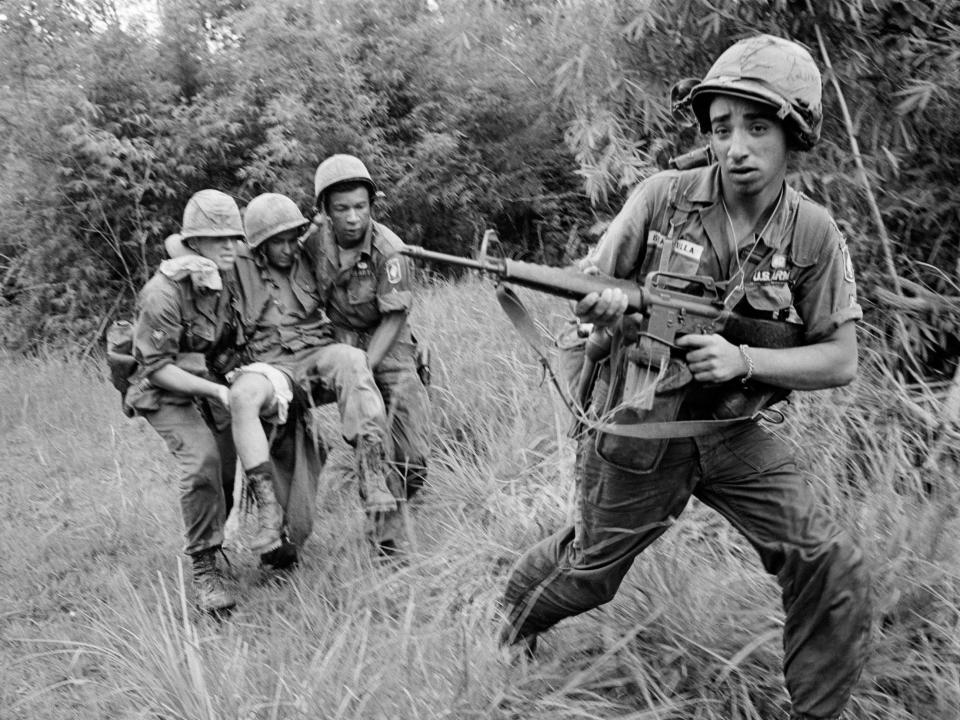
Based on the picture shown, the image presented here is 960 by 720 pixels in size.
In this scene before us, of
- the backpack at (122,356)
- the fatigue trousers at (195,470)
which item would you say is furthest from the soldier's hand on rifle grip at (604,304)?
the backpack at (122,356)

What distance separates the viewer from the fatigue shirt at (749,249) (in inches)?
106

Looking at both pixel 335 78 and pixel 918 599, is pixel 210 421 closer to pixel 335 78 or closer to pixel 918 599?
pixel 918 599

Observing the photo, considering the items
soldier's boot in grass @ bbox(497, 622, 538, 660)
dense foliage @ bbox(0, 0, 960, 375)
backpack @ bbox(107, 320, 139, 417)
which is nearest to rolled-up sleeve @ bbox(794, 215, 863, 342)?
soldier's boot in grass @ bbox(497, 622, 538, 660)

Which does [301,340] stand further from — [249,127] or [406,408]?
[249,127]

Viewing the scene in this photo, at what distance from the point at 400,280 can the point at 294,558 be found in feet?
4.86

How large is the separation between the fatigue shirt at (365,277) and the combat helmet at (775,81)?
246 cm

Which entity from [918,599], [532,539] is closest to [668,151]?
[532,539]

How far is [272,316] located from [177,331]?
0.51 metres

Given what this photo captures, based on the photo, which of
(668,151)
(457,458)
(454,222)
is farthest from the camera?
(454,222)

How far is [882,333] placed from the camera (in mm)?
4918

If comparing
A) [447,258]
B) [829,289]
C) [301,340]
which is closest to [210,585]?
[301,340]

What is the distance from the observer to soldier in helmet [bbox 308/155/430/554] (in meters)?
4.76

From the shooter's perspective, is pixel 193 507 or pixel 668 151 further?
pixel 668 151

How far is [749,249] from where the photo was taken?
273 cm
